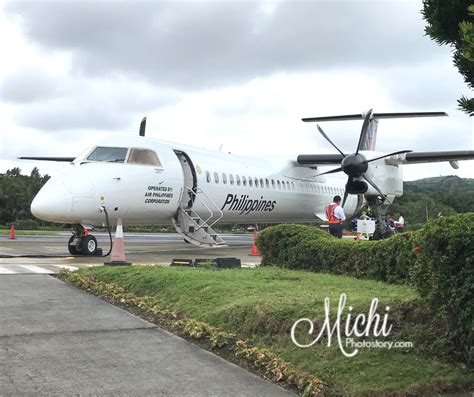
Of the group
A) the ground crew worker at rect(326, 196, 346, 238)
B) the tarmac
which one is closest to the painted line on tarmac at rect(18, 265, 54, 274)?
the tarmac

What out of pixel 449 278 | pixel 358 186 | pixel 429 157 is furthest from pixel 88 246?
pixel 429 157

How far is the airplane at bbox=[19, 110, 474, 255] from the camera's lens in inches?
509

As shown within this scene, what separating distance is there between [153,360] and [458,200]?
239 ft

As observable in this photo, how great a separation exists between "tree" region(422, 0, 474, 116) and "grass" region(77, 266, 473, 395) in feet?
5.99

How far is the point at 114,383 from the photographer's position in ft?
12.1

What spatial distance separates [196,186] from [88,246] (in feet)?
12.6

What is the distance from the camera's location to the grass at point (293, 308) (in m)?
3.67

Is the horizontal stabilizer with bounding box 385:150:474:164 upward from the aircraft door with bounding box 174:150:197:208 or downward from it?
upward

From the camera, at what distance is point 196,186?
52.3 feet

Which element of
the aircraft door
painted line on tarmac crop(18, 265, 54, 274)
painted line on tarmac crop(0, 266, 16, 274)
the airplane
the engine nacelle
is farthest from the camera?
the engine nacelle

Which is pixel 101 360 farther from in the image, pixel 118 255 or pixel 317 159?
pixel 317 159

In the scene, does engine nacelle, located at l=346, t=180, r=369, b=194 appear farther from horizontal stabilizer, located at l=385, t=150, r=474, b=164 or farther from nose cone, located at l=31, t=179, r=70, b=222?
nose cone, located at l=31, t=179, r=70, b=222

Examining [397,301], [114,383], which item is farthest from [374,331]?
[114,383]

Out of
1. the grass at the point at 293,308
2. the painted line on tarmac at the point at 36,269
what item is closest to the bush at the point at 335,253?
the grass at the point at 293,308
